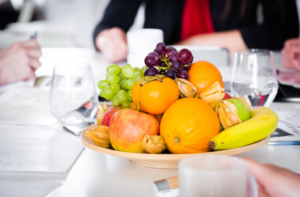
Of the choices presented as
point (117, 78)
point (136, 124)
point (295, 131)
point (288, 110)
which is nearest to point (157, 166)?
point (136, 124)

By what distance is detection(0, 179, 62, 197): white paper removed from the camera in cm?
37

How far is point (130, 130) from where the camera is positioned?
0.40 metres

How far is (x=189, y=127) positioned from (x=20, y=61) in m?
0.92

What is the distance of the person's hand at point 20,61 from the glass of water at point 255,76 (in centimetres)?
77

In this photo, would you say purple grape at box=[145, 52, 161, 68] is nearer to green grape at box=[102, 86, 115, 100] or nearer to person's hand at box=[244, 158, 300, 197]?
green grape at box=[102, 86, 115, 100]

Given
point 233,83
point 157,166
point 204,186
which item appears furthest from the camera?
point 233,83

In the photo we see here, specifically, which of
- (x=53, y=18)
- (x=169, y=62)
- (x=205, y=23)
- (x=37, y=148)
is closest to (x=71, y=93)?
(x=37, y=148)

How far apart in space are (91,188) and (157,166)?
0.10 meters

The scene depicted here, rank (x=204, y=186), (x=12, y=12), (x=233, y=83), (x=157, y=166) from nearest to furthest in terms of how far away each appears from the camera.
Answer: (x=204, y=186), (x=157, y=166), (x=233, y=83), (x=12, y=12)

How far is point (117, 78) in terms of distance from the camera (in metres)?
0.51

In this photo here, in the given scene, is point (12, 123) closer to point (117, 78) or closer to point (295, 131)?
point (117, 78)

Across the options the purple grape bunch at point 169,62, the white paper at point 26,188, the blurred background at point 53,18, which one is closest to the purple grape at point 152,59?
the purple grape bunch at point 169,62

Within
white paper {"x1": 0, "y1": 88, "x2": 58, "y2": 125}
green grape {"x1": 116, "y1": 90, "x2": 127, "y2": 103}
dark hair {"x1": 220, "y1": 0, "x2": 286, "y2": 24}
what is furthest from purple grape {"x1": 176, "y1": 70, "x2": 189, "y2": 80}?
dark hair {"x1": 220, "y1": 0, "x2": 286, "y2": 24}

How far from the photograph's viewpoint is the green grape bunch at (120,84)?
0.50 m
